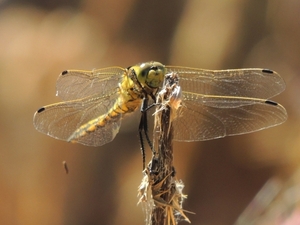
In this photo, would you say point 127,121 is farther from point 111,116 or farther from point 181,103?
point 181,103

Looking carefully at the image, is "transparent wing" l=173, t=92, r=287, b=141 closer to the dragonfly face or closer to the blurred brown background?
the dragonfly face

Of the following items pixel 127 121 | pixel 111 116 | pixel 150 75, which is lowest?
pixel 127 121

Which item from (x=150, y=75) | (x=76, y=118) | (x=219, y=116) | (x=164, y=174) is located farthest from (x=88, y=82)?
(x=164, y=174)

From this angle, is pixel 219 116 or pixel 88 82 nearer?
pixel 219 116

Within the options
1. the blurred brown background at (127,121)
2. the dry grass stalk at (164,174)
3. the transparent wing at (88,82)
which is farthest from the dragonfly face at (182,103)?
the blurred brown background at (127,121)

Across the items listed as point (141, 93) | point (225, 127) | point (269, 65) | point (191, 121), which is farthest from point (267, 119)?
point (269, 65)

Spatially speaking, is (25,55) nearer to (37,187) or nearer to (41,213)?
(37,187)

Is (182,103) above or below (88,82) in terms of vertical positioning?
below
